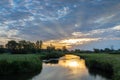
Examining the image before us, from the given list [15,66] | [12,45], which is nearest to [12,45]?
[12,45]

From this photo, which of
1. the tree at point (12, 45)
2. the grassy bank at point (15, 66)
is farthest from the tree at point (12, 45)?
the grassy bank at point (15, 66)

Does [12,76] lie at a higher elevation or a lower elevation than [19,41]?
lower

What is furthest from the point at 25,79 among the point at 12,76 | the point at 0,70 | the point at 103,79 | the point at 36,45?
the point at 36,45

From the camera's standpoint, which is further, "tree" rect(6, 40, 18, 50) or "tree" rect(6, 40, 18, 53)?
"tree" rect(6, 40, 18, 50)

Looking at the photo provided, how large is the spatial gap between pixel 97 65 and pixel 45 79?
19.0m

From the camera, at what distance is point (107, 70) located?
4516 cm

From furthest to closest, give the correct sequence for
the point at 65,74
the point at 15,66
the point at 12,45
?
the point at 12,45, the point at 15,66, the point at 65,74

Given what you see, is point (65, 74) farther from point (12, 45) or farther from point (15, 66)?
point (12, 45)

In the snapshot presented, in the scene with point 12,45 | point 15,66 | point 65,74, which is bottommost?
point 65,74

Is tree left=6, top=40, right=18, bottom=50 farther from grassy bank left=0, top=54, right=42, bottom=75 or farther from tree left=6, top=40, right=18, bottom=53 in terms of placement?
grassy bank left=0, top=54, right=42, bottom=75

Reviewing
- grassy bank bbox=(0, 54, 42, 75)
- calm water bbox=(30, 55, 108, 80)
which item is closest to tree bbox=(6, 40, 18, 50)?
calm water bbox=(30, 55, 108, 80)

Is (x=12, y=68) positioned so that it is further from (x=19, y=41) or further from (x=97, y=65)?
(x=19, y=41)

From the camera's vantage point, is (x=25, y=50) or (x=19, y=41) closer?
(x=25, y=50)

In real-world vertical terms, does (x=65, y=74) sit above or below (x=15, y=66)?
below
